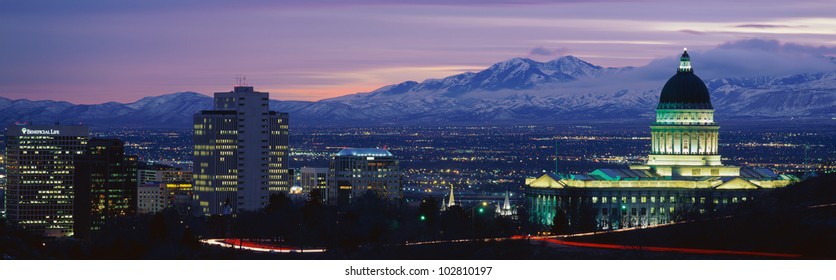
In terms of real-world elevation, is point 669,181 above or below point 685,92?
below

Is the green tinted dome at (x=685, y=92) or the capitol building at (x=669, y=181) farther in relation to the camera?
the green tinted dome at (x=685, y=92)

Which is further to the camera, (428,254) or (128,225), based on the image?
(128,225)

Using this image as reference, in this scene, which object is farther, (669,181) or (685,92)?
(685,92)

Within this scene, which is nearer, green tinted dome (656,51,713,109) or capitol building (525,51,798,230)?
capitol building (525,51,798,230)

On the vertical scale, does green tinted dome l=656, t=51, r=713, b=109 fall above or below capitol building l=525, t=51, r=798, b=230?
above

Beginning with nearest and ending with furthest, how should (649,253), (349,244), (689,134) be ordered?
(649,253)
(349,244)
(689,134)
